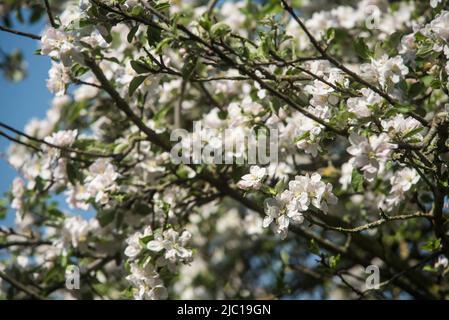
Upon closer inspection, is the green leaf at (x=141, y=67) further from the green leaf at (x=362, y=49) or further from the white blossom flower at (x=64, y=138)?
the green leaf at (x=362, y=49)

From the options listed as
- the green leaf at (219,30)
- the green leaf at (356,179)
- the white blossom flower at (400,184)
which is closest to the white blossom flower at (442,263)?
the white blossom flower at (400,184)

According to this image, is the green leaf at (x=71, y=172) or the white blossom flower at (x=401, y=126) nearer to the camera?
the white blossom flower at (x=401, y=126)

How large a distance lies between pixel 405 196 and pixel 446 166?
1.85 feet

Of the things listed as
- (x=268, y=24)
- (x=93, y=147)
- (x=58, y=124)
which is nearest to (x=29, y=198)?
(x=93, y=147)

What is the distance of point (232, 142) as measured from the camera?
2.49 metres

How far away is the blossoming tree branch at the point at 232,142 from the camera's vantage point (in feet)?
6.35

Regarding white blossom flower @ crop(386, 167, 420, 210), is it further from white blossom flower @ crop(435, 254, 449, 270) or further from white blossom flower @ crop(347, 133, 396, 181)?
white blossom flower @ crop(347, 133, 396, 181)

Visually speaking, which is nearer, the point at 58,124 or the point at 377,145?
the point at 377,145

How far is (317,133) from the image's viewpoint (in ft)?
6.49

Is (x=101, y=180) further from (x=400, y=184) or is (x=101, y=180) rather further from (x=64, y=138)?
(x=400, y=184)

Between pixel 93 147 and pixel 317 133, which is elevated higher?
pixel 93 147

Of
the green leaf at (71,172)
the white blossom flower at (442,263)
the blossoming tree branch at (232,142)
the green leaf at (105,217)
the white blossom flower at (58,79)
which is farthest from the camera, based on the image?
the green leaf at (105,217)

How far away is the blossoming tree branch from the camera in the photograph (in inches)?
76.2

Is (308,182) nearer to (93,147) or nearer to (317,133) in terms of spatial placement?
(317,133)
